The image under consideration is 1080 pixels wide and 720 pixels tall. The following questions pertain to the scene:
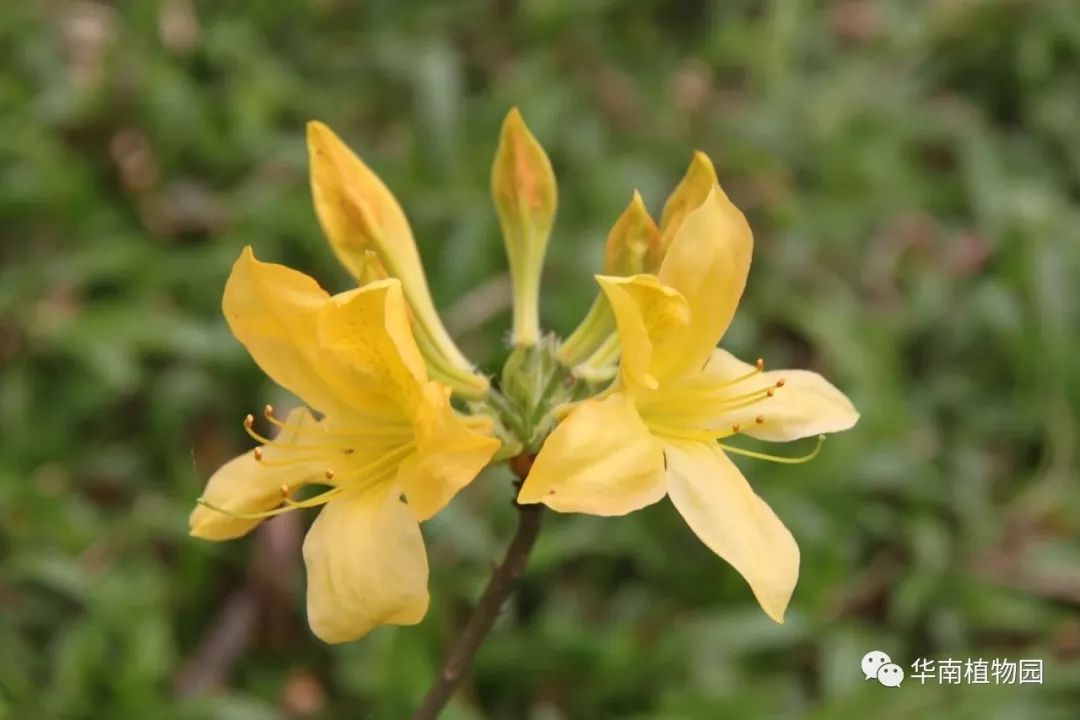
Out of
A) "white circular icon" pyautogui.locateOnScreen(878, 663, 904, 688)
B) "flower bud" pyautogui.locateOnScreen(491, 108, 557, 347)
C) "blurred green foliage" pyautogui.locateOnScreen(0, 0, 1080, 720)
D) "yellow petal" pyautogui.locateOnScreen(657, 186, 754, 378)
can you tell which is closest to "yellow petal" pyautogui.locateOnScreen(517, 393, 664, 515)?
"yellow petal" pyautogui.locateOnScreen(657, 186, 754, 378)

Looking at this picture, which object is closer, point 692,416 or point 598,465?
point 598,465

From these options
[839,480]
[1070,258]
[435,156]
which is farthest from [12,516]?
[1070,258]

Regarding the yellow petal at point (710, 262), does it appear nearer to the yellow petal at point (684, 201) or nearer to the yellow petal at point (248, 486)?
the yellow petal at point (684, 201)

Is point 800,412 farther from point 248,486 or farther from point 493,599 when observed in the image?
point 248,486

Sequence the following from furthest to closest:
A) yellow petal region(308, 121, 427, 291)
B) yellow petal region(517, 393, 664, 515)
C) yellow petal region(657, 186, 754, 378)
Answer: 1. yellow petal region(308, 121, 427, 291)
2. yellow petal region(657, 186, 754, 378)
3. yellow petal region(517, 393, 664, 515)

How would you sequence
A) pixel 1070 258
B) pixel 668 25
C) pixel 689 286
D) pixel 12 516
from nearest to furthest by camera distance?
pixel 689 286
pixel 12 516
pixel 1070 258
pixel 668 25

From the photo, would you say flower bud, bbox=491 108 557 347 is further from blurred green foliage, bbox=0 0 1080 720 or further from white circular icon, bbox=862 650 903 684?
white circular icon, bbox=862 650 903 684

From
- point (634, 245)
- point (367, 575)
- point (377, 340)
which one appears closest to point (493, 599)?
point (367, 575)

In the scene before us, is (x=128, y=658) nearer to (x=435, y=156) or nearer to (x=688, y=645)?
(x=688, y=645)
